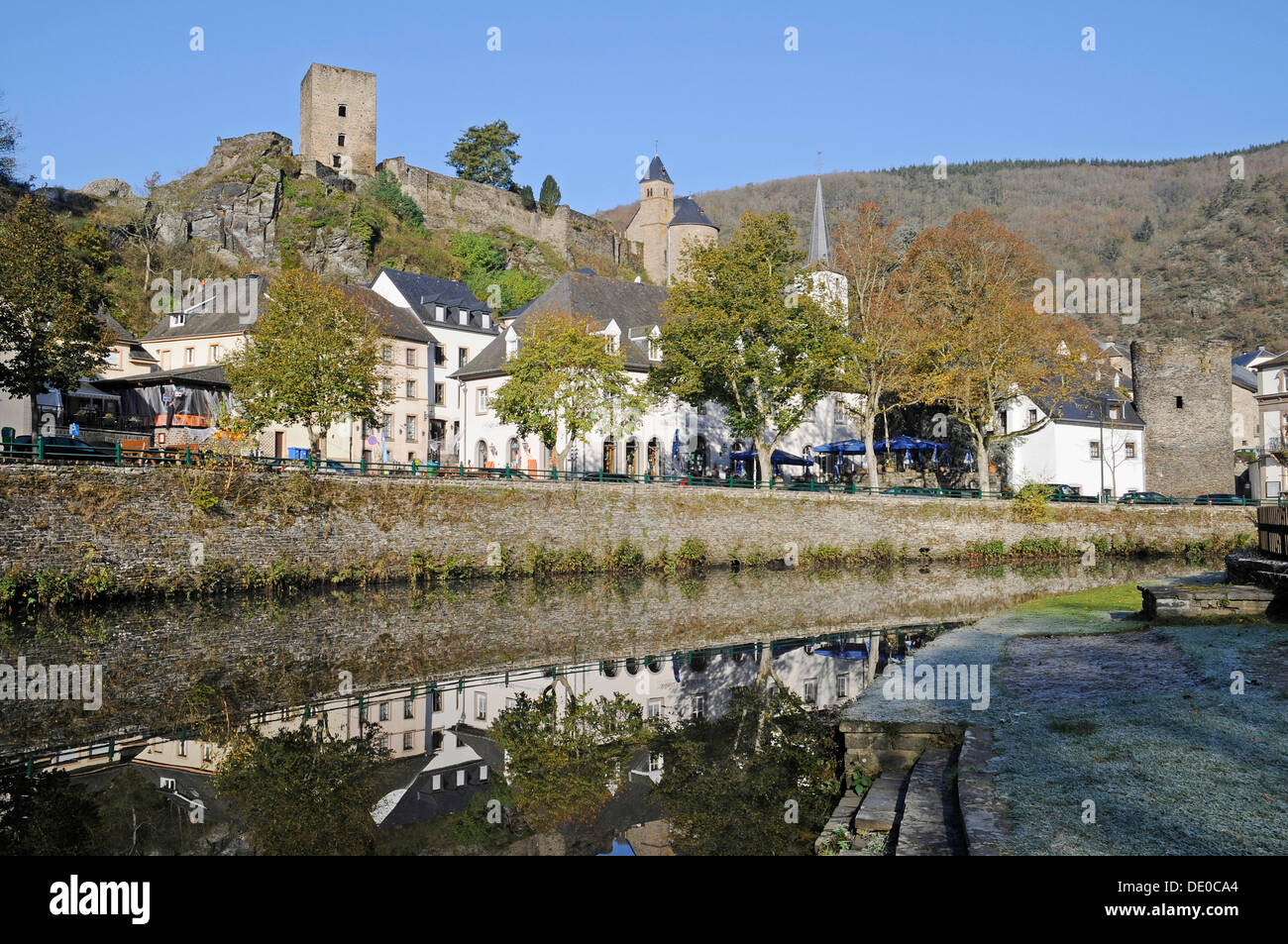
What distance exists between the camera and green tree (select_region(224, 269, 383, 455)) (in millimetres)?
35844

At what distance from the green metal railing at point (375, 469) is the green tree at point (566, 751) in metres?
13.9

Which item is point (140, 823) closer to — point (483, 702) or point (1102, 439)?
point (483, 702)

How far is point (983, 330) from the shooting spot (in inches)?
1826

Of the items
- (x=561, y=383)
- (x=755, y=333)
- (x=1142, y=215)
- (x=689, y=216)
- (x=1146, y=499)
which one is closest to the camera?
(x=561, y=383)

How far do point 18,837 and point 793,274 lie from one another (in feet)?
128

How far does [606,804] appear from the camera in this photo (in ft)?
31.5

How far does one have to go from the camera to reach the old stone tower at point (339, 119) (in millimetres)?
87312

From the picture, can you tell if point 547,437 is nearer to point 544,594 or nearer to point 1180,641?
point 544,594

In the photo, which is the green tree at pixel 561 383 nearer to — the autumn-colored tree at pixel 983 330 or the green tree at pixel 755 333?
the green tree at pixel 755 333

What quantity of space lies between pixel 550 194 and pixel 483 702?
308 ft

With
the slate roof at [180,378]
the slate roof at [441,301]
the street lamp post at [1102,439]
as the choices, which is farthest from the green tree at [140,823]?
the street lamp post at [1102,439]

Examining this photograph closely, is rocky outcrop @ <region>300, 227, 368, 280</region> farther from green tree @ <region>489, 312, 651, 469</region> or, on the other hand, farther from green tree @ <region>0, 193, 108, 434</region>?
green tree @ <region>0, 193, 108, 434</region>

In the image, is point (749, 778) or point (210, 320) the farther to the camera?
point (210, 320)

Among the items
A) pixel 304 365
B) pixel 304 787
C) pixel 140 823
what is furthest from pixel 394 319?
pixel 140 823
